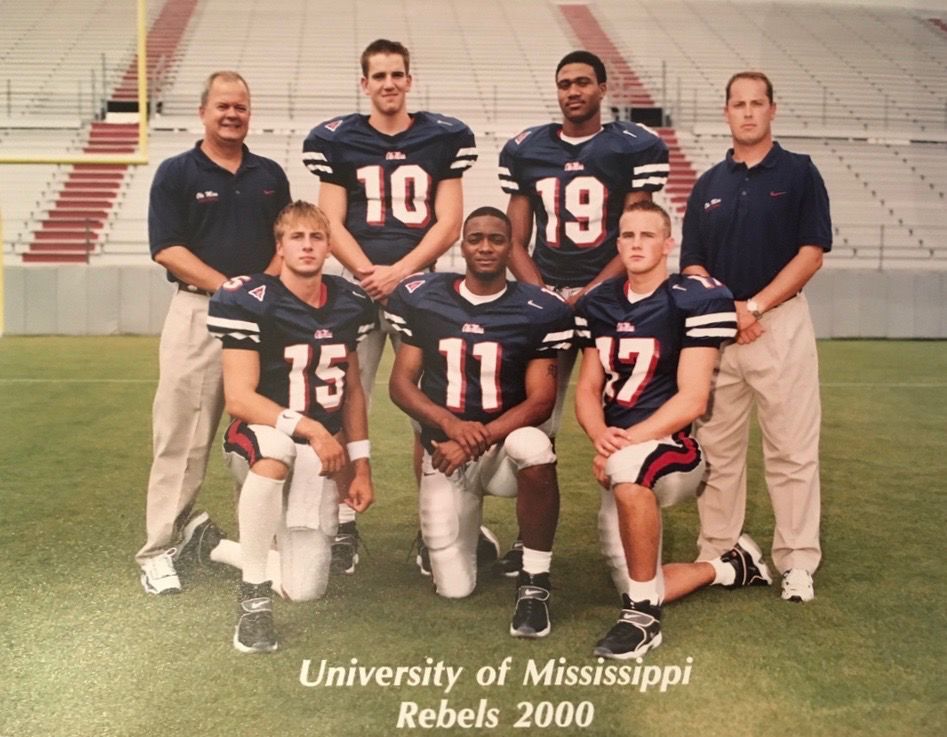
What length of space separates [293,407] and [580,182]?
763 mm

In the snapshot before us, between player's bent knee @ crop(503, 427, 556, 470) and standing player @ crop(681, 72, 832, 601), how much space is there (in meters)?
0.43

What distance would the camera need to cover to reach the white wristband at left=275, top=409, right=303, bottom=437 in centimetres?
196

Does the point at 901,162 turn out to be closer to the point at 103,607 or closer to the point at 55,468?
the point at 55,468

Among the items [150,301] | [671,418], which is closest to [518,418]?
[671,418]

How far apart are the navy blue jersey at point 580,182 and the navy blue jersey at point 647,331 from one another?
→ 251 millimetres

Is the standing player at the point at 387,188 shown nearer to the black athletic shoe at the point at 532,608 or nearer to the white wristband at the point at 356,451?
the white wristband at the point at 356,451

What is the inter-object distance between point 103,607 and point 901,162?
219 inches

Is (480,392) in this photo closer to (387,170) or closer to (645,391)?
(645,391)

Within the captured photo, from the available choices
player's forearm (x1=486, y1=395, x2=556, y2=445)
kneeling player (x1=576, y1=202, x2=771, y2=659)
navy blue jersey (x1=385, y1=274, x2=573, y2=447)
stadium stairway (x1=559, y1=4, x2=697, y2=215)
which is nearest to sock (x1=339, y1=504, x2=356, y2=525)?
navy blue jersey (x1=385, y1=274, x2=573, y2=447)

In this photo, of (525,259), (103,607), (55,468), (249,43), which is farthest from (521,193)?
(249,43)

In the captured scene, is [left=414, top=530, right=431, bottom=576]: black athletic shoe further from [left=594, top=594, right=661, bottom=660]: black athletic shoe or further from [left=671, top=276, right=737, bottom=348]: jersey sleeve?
[left=671, top=276, right=737, bottom=348]: jersey sleeve

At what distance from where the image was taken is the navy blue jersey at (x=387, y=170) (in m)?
2.24

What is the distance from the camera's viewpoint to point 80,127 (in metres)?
3.51

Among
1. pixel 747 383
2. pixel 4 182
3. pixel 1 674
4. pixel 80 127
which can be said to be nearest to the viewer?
pixel 1 674
